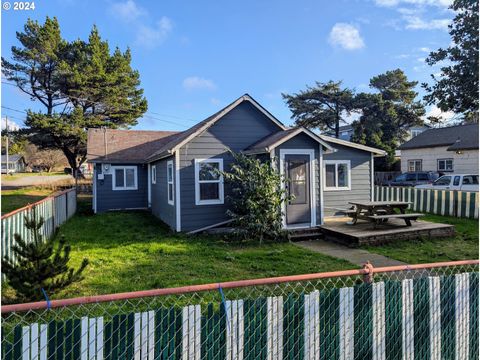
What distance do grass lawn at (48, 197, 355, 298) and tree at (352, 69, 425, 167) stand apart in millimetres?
26900

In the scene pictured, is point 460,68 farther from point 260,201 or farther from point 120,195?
point 120,195

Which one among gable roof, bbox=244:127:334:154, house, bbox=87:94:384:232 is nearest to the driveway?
house, bbox=87:94:384:232

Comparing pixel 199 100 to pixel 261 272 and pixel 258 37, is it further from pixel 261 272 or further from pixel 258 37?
pixel 261 272

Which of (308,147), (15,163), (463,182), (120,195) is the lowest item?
(120,195)

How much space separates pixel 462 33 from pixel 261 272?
6.26 meters

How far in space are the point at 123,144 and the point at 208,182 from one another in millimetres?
9805

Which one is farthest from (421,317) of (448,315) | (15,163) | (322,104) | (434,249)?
(15,163)

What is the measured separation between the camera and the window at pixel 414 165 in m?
28.1

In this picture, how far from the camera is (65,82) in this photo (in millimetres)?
29500

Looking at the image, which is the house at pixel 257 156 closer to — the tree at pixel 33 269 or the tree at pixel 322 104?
the tree at pixel 33 269

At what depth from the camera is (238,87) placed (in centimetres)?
2891

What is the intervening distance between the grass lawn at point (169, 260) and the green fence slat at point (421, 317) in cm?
332

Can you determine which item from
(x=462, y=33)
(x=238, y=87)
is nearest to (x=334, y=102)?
(x=238, y=87)

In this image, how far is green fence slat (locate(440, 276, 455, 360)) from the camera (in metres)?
3.39
